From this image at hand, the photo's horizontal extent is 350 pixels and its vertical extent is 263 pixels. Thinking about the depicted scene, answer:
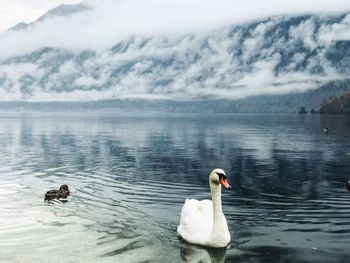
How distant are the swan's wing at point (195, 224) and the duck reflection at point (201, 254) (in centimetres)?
37

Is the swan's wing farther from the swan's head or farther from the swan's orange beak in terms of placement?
the swan's orange beak

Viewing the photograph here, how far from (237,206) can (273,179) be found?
1287 cm

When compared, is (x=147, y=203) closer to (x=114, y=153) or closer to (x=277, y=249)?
(x=277, y=249)

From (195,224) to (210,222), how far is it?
855 mm

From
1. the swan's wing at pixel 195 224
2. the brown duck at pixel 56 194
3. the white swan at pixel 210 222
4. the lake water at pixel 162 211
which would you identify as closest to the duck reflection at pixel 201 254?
the lake water at pixel 162 211

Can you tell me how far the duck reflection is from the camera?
2122 centimetres

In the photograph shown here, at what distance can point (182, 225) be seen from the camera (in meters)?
23.8

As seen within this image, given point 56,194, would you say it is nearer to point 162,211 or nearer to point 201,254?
point 162,211

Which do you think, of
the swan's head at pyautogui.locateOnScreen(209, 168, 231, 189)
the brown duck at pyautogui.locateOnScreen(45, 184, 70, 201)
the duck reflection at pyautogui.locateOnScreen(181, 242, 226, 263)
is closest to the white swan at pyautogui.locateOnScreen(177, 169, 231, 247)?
the swan's head at pyautogui.locateOnScreen(209, 168, 231, 189)

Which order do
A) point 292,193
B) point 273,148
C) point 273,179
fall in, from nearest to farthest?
point 292,193
point 273,179
point 273,148

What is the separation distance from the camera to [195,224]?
23125mm

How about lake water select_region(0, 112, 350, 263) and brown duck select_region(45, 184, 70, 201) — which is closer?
lake water select_region(0, 112, 350, 263)

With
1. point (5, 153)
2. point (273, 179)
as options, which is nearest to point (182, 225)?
point (273, 179)

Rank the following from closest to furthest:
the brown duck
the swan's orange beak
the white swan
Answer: the swan's orange beak < the white swan < the brown duck
